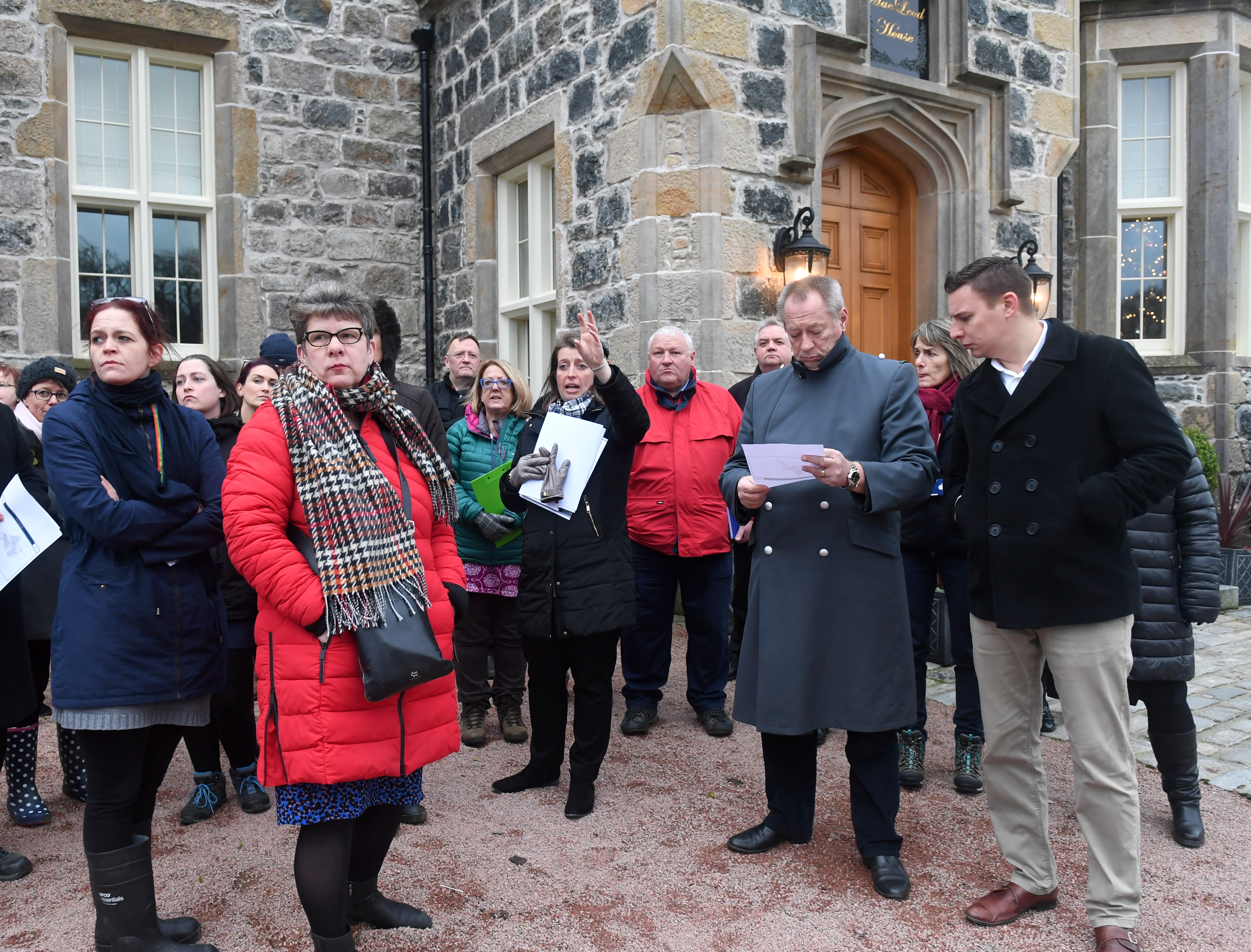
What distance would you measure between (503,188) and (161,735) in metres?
6.50

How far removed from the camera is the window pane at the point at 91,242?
8.01m

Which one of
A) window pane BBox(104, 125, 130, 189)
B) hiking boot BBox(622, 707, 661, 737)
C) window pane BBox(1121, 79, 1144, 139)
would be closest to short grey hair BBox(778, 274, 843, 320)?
hiking boot BBox(622, 707, 661, 737)

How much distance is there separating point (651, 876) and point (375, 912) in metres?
0.90

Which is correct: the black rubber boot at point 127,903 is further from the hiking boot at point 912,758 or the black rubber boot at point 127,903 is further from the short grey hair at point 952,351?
the short grey hair at point 952,351

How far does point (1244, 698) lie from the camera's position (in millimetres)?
5246

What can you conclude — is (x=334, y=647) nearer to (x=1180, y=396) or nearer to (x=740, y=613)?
(x=740, y=613)

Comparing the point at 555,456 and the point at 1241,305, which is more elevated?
the point at 1241,305

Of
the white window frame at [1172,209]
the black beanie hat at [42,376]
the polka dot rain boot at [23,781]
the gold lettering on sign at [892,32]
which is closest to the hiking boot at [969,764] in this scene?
the polka dot rain boot at [23,781]

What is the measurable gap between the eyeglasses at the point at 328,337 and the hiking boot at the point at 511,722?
2.63 metres

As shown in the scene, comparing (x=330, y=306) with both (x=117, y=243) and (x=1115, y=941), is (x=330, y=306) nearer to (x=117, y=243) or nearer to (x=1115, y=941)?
(x=1115, y=941)

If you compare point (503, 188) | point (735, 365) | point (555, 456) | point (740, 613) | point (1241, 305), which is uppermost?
point (503, 188)

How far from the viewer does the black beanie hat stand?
4.57 meters

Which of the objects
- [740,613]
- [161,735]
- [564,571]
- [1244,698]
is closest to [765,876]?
[564,571]

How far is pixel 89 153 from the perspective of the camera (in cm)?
798
